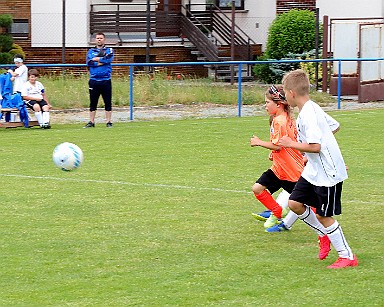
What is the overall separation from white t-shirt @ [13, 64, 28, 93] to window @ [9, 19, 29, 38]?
623 inches

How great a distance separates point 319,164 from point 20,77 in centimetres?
1339

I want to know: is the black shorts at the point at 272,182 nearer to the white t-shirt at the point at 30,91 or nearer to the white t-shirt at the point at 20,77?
the white t-shirt at the point at 30,91

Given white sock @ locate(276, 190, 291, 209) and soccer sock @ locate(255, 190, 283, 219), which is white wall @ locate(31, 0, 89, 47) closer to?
white sock @ locate(276, 190, 291, 209)

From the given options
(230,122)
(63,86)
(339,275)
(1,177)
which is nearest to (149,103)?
(63,86)

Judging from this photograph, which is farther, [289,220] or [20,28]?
[20,28]

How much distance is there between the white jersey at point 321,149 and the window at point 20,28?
29.2 meters

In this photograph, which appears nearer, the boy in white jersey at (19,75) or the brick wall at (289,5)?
the boy in white jersey at (19,75)

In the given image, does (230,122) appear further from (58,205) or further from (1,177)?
(58,205)

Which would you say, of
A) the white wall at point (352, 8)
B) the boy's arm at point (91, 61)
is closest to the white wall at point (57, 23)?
the white wall at point (352, 8)

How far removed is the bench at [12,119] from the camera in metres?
19.4

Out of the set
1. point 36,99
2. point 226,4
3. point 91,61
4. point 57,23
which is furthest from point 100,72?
point 226,4

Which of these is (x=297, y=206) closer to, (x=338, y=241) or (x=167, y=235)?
(x=338, y=241)

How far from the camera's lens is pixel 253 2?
3912 cm

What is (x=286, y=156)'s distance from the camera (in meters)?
8.93
